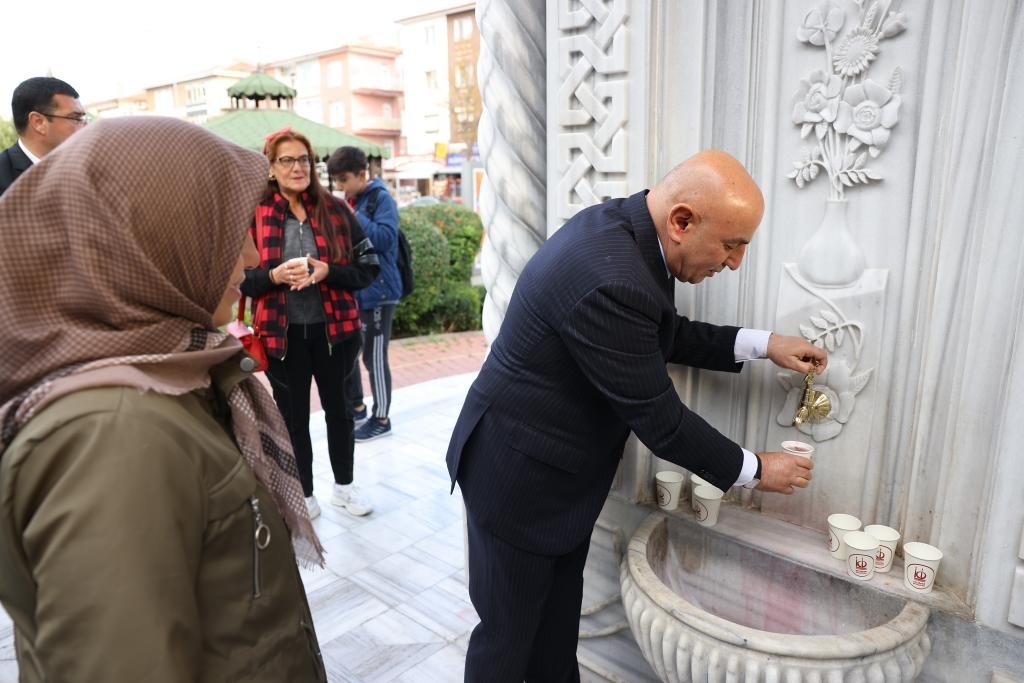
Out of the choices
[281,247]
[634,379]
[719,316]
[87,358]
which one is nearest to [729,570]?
[719,316]

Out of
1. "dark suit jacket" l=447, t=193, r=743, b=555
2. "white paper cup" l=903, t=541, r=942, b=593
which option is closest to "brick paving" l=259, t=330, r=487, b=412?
"dark suit jacket" l=447, t=193, r=743, b=555

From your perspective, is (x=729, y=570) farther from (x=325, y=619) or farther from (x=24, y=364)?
(x=24, y=364)

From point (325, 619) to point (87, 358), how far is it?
2.04 m

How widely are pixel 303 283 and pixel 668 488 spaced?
69.0 inches

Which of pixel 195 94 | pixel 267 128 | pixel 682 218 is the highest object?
pixel 195 94

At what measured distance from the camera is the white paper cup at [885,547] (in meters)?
1.72

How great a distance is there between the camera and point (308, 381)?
3.19m

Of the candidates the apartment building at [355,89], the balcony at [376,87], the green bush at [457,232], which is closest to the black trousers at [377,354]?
the green bush at [457,232]

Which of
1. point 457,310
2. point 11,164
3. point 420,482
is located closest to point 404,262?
point 420,482

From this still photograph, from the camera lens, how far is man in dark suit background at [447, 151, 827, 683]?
1.45 metres

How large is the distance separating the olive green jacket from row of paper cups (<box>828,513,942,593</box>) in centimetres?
146

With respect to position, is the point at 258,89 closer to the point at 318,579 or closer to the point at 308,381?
the point at 308,381

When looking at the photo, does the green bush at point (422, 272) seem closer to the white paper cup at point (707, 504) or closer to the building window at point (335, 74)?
the white paper cup at point (707, 504)

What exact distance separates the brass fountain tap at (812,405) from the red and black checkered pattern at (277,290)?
2.06m
